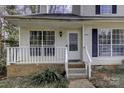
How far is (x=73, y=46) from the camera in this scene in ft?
55.9

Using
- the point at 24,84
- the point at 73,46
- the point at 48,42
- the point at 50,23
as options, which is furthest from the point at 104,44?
the point at 24,84

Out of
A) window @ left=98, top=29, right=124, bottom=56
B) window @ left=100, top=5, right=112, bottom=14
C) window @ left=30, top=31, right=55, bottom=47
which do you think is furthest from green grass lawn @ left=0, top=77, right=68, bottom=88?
window @ left=100, top=5, right=112, bottom=14

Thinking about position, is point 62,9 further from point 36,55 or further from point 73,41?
point 36,55

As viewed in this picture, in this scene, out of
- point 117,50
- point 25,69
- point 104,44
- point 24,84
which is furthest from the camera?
point 117,50

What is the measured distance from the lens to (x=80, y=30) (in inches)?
667

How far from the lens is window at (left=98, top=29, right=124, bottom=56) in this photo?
53.6ft

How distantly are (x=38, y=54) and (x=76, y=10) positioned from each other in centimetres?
462

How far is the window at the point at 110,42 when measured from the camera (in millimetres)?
16328

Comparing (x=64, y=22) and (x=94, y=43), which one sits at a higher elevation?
(x=64, y=22)

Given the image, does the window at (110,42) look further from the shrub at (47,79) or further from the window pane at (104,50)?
the shrub at (47,79)

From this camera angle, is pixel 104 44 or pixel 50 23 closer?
pixel 50 23

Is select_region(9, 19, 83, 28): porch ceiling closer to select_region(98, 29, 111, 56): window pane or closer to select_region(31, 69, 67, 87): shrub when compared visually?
select_region(98, 29, 111, 56): window pane

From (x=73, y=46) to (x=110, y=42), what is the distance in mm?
2429

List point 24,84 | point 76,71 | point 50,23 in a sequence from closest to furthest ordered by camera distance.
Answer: point 24,84 < point 76,71 < point 50,23
